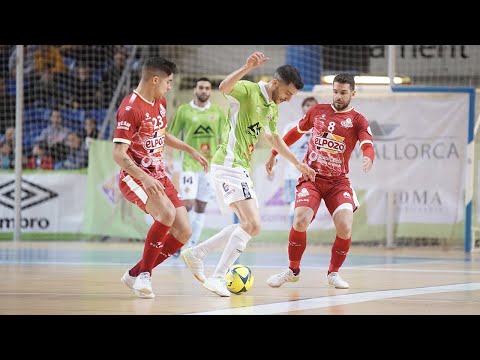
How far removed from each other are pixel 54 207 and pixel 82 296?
8190mm

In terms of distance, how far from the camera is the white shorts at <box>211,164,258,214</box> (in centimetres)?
739

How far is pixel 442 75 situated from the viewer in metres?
16.1

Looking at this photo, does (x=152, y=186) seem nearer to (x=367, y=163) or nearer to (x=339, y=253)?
(x=367, y=163)

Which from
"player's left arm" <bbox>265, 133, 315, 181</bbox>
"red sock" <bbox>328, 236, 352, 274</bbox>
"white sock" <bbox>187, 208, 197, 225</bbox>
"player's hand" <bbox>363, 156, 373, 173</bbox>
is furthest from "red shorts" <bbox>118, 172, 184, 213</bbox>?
"white sock" <bbox>187, 208, 197, 225</bbox>

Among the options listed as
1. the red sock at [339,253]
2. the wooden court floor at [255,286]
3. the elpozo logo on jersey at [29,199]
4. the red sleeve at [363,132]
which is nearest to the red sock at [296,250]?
the wooden court floor at [255,286]

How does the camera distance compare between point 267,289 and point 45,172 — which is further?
point 45,172

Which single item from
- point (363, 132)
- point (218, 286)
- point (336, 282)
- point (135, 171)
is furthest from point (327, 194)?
point (135, 171)

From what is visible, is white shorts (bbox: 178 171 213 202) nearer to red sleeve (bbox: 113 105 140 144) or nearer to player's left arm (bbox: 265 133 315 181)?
player's left arm (bbox: 265 133 315 181)

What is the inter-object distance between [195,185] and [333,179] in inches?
119

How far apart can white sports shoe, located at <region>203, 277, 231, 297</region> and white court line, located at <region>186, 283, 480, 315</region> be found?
2.14 ft
